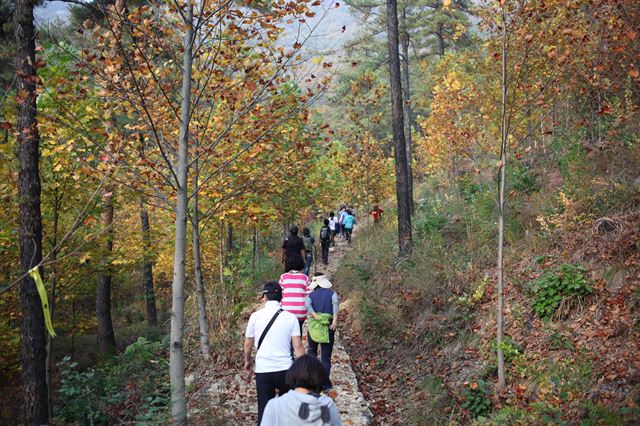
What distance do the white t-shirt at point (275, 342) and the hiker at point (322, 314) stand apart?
197 cm

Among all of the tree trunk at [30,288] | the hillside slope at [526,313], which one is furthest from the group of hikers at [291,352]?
the tree trunk at [30,288]

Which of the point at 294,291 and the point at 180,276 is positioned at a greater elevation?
the point at 180,276

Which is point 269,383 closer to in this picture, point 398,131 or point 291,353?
point 291,353

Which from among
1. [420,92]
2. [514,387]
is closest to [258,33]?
[514,387]

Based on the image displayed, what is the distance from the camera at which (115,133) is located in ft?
16.6

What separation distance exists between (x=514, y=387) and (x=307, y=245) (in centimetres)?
942

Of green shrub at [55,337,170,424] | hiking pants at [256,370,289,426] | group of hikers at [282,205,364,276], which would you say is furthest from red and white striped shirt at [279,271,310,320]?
green shrub at [55,337,170,424]

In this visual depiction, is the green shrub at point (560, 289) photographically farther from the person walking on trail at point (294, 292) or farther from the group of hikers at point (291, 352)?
the person walking on trail at point (294, 292)

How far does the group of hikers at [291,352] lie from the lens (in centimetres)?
305

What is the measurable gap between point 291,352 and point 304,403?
7.02ft

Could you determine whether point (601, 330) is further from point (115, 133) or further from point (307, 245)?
point (307, 245)

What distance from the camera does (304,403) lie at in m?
3.02

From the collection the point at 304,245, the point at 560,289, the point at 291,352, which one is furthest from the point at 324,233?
the point at 291,352

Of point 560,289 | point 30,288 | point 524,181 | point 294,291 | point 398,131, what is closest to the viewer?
point 294,291
